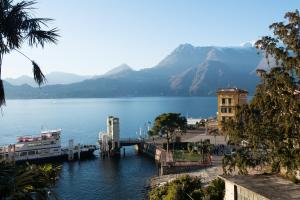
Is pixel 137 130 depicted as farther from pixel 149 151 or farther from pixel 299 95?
pixel 299 95

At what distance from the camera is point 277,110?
100 feet

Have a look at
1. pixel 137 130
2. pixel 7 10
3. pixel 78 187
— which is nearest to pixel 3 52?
pixel 7 10

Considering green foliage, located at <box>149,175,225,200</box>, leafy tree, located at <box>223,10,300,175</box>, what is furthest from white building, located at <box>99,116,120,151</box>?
leafy tree, located at <box>223,10,300,175</box>

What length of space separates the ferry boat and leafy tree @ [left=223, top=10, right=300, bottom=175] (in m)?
67.6

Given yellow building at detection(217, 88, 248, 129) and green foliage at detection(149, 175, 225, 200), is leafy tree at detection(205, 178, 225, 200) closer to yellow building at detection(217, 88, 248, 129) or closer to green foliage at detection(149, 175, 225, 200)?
green foliage at detection(149, 175, 225, 200)

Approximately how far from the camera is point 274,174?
1241 inches

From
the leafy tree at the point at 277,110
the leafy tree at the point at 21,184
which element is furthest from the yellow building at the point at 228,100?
the leafy tree at the point at 21,184

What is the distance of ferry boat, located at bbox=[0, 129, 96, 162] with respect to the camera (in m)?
90.9

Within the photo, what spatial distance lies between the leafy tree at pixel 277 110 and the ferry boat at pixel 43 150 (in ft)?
222

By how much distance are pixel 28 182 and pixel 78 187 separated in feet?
184

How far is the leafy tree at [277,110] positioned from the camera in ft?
90.0

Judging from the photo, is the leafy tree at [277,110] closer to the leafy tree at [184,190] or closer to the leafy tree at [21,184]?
the leafy tree at [184,190]

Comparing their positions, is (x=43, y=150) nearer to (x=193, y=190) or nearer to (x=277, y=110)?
(x=193, y=190)

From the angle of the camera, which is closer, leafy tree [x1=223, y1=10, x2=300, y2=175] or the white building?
leafy tree [x1=223, y1=10, x2=300, y2=175]
